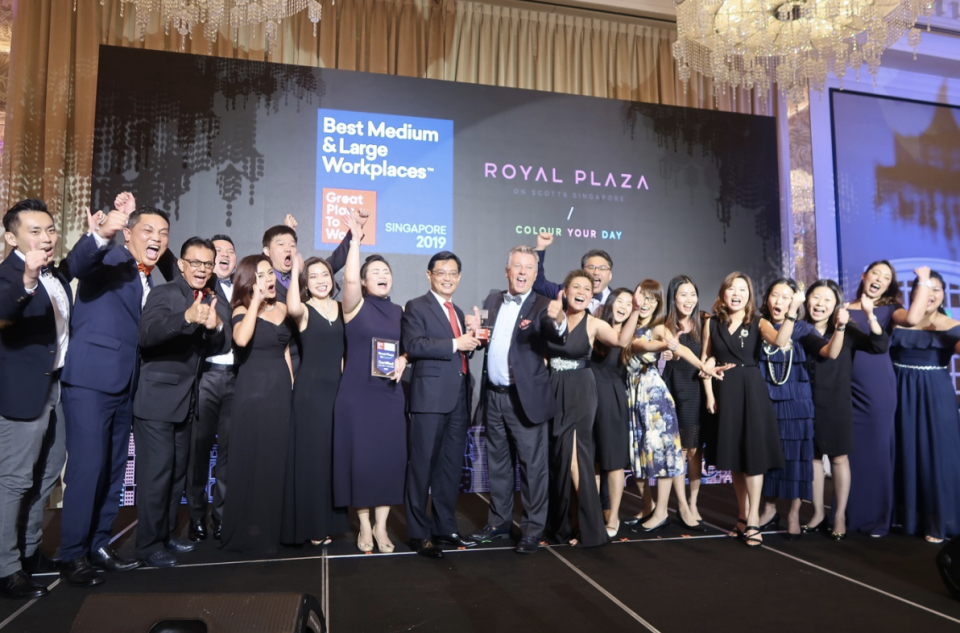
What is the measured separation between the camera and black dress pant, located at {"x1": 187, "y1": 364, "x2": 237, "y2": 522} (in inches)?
152

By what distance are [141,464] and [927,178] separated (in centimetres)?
811

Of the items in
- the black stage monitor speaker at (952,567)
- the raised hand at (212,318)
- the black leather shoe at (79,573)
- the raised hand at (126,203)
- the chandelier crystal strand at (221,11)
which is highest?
the chandelier crystal strand at (221,11)

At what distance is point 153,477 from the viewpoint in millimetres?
3225

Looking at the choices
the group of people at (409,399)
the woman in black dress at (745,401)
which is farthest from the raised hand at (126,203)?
the woman in black dress at (745,401)

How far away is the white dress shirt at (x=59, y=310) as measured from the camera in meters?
3.02

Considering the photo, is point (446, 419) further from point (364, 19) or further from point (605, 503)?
point (364, 19)

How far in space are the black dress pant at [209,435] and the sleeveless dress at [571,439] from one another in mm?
1860

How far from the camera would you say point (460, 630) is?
8.11 feet

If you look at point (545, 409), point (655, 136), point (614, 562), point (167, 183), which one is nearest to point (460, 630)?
point (614, 562)

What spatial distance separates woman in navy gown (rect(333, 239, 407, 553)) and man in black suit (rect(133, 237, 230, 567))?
2.32 ft

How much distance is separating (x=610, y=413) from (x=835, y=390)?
135 centimetres

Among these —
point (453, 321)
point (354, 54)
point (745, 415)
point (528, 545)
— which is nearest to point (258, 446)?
point (453, 321)

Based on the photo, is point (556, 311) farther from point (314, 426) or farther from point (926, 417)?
point (926, 417)

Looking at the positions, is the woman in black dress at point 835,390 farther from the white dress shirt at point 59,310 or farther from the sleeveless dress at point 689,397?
the white dress shirt at point 59,310
